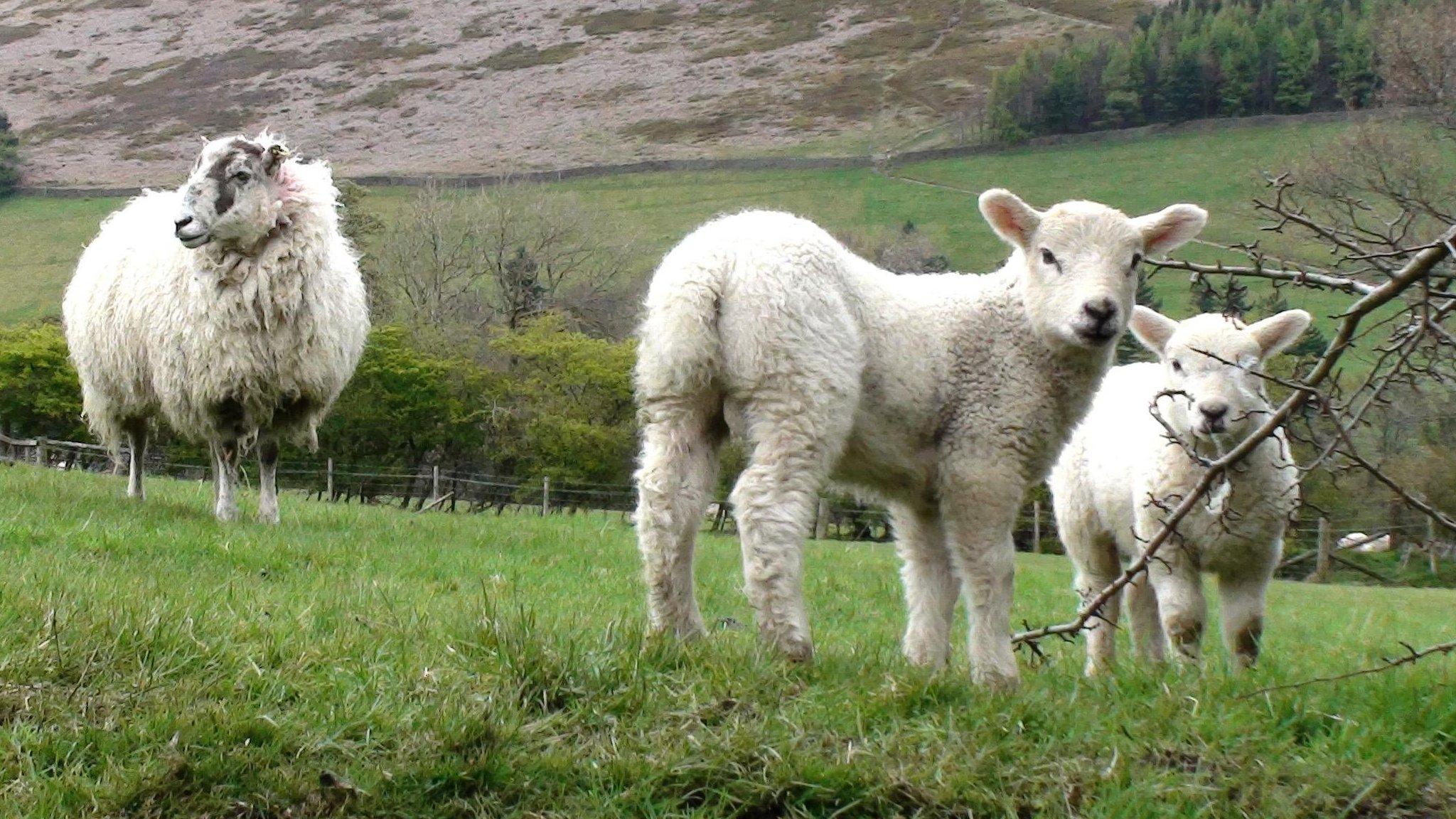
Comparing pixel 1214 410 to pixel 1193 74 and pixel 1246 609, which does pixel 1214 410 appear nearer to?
pixel 1246 609

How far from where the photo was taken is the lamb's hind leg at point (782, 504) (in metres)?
4.91

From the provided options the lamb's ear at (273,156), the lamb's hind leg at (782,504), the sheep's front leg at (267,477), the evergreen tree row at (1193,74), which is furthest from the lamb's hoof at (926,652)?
the evergreen tree row at (1193,74)

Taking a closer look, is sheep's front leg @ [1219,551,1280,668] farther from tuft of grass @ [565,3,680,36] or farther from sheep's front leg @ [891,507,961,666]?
tuft of grass @ [565,3,680,36]

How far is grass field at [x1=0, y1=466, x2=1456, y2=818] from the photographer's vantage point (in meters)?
3.74

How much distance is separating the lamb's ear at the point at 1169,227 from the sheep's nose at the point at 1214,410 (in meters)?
1.13

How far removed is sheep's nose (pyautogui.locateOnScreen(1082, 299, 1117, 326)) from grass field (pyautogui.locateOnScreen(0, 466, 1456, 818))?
154 centimetres

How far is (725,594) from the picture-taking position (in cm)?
959

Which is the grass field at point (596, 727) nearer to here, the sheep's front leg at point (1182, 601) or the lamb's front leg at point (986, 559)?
the lamb's front leg at point (986, 559)

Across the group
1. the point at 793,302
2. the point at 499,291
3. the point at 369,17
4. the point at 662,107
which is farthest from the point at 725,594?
the point at 369,17

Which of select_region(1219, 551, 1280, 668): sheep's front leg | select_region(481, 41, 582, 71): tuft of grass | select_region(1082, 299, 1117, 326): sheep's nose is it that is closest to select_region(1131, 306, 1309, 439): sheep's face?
select_region(1219, 551, 1280, 668): sheep's front leg

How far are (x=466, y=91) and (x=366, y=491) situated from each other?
92660mm

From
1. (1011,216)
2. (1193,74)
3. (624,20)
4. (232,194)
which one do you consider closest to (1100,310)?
(1011,216)

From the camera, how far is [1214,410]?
7082 mm

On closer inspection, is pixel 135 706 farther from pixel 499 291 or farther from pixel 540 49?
pixel 540 49
